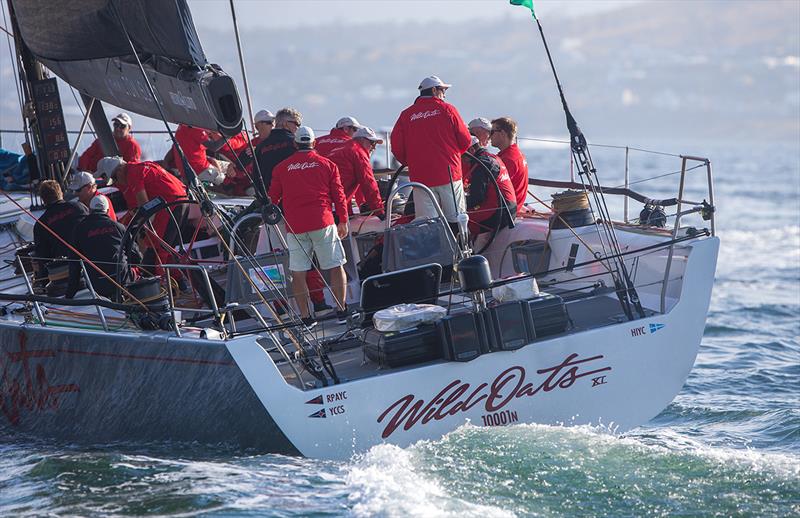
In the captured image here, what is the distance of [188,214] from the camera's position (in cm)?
760

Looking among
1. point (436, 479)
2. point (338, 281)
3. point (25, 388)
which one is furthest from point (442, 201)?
point (25, 388)

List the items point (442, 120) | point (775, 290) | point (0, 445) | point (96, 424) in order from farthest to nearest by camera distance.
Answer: point (775, 290)
point (442, 120)
point (0, 445)
point (96, 424)

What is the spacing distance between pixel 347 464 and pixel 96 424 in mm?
1423

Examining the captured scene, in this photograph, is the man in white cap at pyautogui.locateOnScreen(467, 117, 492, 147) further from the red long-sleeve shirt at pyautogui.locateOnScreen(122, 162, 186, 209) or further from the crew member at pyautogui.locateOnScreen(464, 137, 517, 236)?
the red long-sleeve shirt at pyautogui.locateOnScreen(122, 162, 186, 209)

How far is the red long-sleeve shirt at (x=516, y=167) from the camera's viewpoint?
24.6 ft

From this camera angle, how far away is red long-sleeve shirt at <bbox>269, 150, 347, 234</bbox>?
6.22m

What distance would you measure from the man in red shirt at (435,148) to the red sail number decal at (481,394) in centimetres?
134

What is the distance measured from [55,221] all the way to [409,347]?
244cm

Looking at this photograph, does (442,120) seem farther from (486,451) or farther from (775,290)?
(775,290)

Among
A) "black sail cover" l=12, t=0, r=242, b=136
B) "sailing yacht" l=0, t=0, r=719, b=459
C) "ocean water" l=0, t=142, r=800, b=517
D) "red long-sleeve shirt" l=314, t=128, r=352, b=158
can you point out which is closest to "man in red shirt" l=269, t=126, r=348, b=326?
"sailing yacht" l=0, t=0, r=719, b=459

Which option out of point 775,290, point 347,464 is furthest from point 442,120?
point 775,290

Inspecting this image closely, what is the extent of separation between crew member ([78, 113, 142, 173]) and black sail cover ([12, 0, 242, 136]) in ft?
2.45

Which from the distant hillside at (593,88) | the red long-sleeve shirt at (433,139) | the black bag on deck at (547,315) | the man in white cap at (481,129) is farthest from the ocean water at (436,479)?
the distant hillside at (593,88)

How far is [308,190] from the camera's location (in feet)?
20.4
